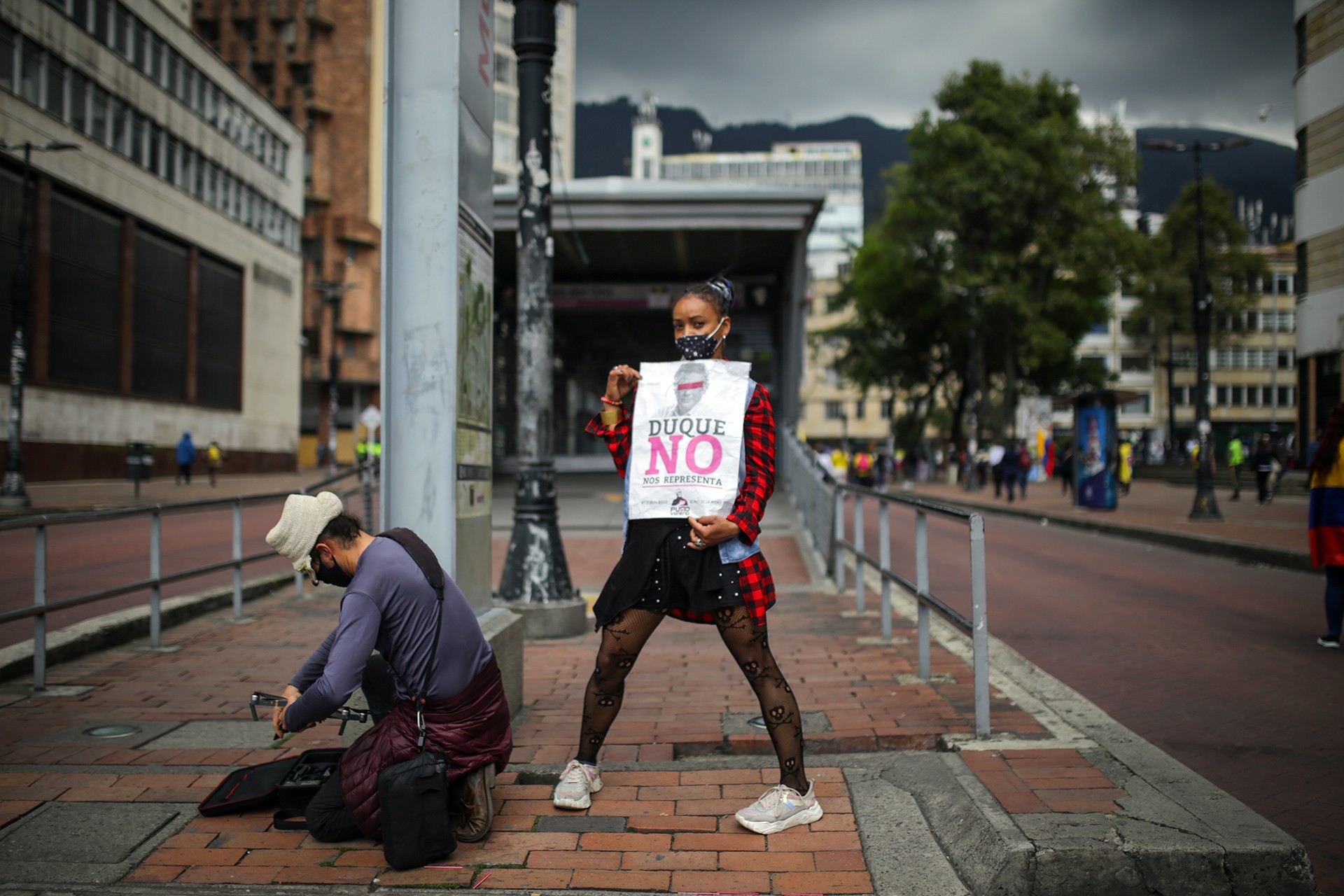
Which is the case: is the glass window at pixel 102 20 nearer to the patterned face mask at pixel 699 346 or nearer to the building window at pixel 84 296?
the building window at pixel 84 296

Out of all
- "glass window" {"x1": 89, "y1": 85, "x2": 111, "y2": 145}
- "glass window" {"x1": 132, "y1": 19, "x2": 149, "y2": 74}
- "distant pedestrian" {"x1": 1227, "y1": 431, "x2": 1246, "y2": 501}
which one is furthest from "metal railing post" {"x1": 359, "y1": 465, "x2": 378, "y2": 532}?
"glass window" {"x1": 132, "y1": 19, "x2": 149, "y2": 74}

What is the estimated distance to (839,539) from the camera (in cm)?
949

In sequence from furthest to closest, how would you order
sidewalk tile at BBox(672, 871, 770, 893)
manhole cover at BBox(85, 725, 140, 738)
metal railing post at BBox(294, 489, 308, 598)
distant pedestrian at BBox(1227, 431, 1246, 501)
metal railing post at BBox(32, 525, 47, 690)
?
distant pedestrian at BBox(1227, 431, 1246, 501) → metal railing post at BBox(294, 489, 308, 598) → metal railing post at BBox(32, 525, 47, 690) → manhole cover at BBox(85, 725, 140, 738) → sidewalk tile at BBox(672, 871, 770, 893)

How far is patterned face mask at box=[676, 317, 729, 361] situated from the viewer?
364cm

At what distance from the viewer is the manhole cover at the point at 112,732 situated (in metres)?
4.64

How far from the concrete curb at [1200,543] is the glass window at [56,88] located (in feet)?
93.2

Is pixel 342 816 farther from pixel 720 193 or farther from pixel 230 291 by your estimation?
pixel 230 291

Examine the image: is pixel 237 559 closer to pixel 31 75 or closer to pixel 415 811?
pixel 415 811

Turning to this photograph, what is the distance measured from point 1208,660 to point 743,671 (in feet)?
14.8

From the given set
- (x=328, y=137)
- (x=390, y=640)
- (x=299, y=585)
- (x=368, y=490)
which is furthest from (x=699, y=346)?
(x=328, y=137)

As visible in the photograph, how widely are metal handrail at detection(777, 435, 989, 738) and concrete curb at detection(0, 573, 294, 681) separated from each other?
4927mm

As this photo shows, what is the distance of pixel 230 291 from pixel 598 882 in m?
46.0

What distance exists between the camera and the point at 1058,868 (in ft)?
9.90

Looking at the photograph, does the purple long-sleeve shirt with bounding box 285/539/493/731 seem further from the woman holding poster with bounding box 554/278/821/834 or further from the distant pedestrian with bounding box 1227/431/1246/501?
the distant pedestrian with bounding box 1227/431/1246/501
